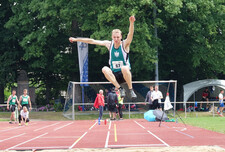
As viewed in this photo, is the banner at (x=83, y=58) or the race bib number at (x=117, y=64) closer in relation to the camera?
the race bib number at (x=117, y=64)

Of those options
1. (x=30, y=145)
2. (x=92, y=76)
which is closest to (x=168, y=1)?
(x=92, y=76)

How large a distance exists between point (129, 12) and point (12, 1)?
10201 millimetres

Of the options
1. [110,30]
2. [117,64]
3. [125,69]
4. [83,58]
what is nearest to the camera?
[125,69]

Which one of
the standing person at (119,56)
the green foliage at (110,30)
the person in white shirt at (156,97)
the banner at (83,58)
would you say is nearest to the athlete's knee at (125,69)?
the standing person at (119,56)

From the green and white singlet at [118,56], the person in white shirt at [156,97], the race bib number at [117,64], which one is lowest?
the person in white shirt at [156,97]

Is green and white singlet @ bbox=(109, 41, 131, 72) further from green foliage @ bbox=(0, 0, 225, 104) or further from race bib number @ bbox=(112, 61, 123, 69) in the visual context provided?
green foliage @ bbox=(0, 0, 225, 104)

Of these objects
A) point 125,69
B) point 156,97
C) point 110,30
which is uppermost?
point 110,30

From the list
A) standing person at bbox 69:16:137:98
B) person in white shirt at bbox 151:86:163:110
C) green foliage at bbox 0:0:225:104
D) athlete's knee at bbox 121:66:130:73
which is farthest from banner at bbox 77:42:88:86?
athlete's knee at bbox 121:66:130:73

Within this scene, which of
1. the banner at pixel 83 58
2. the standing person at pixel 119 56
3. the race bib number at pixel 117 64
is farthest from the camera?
the banner at pixel 83 58

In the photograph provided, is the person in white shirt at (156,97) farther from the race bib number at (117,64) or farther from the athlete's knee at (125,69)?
the athlete's knee at (125,69)

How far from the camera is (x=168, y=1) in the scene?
25.4 metres

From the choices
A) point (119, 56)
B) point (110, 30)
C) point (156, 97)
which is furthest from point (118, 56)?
point (110, 30)

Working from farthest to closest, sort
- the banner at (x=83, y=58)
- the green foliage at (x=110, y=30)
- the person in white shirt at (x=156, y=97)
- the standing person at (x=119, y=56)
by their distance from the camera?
1. the banner at (x=83, y=58)
2. the green foliage at (x=110, y=30)
3. the person in white shirt at (x=156, y=97)
4. the standing person at (x=119, y=56)

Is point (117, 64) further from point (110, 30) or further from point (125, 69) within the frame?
point (110, 30)
